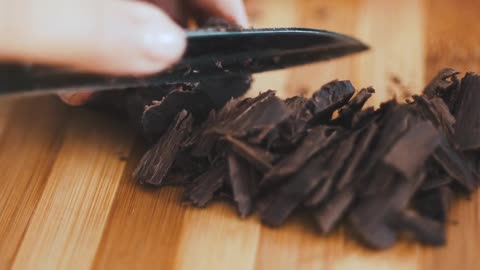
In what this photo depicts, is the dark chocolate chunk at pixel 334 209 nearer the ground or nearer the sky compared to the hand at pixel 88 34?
nearer the ground

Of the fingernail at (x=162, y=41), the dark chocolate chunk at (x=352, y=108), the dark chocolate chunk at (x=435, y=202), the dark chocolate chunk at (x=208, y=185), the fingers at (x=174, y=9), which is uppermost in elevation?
the fingernail at (x=162, y=41)

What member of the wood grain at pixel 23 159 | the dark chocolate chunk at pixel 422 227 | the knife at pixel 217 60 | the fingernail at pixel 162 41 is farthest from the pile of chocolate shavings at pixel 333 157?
the wood grain at pixel 23 159

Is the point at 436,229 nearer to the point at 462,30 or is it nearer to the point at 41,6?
the point at 462,30

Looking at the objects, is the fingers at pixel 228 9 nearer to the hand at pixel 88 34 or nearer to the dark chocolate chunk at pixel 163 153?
the dark chocolate chunk at pixel 163 153

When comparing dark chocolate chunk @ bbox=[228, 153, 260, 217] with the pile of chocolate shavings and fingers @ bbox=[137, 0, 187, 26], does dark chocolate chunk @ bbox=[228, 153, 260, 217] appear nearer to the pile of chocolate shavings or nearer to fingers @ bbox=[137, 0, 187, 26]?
the pile of chocolate shavings

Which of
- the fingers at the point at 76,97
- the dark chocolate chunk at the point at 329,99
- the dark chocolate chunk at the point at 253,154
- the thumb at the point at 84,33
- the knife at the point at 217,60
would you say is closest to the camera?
the thumb at the point at 84,33
